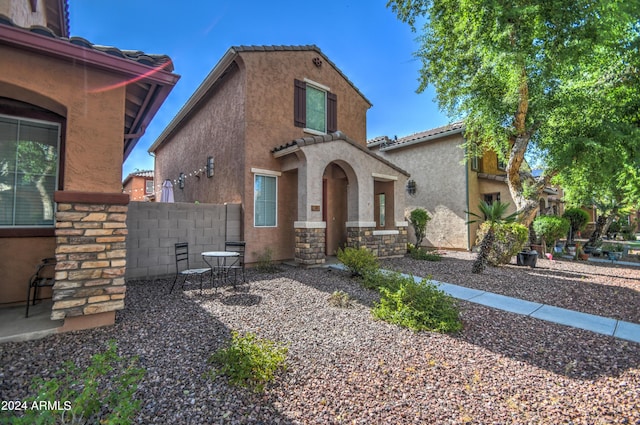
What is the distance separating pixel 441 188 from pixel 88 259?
46.1ft

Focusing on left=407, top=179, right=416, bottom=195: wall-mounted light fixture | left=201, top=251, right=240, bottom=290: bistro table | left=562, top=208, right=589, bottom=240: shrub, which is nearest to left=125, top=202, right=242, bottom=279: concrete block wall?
left=201, top=251, right=240, bottom=290: bistro table

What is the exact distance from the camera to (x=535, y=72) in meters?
9.55

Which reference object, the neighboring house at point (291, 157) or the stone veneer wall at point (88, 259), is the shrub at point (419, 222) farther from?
the stone veneer wall at point (88, 259)

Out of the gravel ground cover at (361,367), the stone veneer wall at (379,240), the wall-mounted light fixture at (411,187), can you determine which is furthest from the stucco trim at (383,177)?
the gravel ground cover at (361,367)

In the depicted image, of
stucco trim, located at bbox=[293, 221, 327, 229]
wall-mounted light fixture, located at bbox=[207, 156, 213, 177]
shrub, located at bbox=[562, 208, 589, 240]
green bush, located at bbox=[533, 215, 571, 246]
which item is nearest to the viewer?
stucco trim, located at bbox=[293, 221, 327, 229]

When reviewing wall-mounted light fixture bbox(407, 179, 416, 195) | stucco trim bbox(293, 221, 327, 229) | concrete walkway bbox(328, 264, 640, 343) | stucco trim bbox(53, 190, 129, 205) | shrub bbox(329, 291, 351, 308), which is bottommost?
concrete walkway bbox(328, 264, 640, 343)

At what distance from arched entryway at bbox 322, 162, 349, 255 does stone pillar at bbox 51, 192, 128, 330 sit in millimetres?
7471

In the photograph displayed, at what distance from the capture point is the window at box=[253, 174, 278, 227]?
9133 millimetres

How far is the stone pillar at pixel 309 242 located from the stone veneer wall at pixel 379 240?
4.39 ft

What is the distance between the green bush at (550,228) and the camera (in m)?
12.2

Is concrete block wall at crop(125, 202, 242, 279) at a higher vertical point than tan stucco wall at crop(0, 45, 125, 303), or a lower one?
lower

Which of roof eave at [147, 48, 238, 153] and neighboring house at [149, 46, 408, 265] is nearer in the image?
neighboring house at [149, 46, 408, 265]

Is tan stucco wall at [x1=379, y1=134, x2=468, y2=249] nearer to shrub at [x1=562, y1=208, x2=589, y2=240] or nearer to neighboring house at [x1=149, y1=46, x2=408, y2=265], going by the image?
neighboring house at [x1=149, y1=46, x2=408, y2=265]

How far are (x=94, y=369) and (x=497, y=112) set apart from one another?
12063 millimetres
